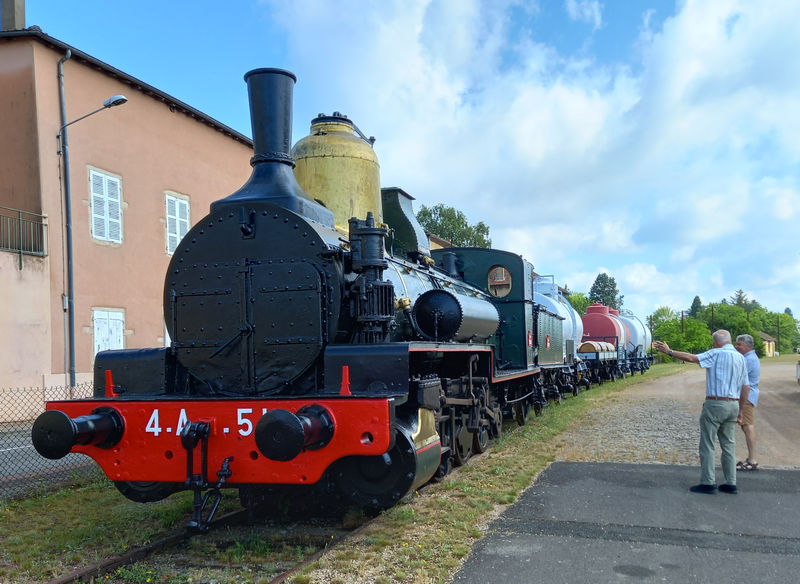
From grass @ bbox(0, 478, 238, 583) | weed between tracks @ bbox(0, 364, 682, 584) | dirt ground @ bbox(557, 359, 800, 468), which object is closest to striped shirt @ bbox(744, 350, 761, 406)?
dirt ground @ bbox(557, 359, 800, 468)

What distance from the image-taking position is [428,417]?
5434 millimetres

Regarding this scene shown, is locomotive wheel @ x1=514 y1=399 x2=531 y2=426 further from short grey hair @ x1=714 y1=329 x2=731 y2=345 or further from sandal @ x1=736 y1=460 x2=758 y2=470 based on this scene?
short grey hair @ x1=714 y1=329 x2=731 y2=345

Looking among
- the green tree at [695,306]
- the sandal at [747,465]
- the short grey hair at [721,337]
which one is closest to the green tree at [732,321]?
the green tree at [695,306]

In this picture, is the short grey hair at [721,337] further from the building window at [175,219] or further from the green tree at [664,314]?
the green tree at [664,314]

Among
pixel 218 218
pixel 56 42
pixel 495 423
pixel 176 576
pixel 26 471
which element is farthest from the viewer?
pixel 56 42

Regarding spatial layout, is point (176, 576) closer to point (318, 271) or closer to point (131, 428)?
point (131, 428)

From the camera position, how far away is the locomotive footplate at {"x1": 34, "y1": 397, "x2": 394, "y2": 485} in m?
4.45

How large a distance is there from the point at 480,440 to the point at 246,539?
3.82m

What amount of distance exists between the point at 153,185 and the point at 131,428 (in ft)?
43.2

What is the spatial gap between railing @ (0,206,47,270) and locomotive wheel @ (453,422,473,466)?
10.3m

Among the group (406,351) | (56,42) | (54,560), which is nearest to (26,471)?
(54,560)

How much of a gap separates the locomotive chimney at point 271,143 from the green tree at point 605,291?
112 meters

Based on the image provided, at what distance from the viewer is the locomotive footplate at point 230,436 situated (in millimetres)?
4445

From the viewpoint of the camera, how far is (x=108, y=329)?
50.2 feet
